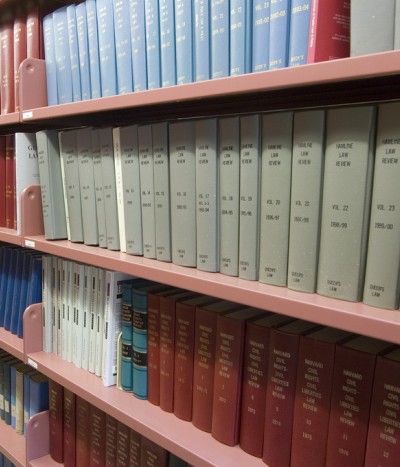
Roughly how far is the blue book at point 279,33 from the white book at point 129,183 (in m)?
0.34

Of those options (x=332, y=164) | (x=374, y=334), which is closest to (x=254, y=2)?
(x=332, y=164)

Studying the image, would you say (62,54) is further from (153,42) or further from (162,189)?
(162,189)

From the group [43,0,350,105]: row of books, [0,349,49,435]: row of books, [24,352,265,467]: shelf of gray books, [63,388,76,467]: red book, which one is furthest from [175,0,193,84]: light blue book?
[0,349,49,435]: row of books

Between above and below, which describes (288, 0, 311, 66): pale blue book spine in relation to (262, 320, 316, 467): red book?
above

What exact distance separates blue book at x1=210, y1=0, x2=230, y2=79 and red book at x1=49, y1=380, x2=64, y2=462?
100 cm

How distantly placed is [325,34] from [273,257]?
35 centimetres

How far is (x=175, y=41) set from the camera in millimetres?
828

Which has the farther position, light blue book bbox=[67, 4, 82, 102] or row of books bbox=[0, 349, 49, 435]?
row of books bbox=[0, 349, 49, 435]

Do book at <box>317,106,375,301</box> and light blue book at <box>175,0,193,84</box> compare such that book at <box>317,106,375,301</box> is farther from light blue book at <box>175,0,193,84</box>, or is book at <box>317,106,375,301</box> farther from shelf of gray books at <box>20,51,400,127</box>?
light blue book at <box>175,0,193,84</box>

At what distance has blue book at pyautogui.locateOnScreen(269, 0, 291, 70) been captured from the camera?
671 millimetres

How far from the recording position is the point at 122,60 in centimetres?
93

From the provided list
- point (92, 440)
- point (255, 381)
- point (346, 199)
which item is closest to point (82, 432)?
point (92, 440)

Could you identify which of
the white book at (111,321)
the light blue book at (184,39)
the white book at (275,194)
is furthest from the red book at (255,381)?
the light blue book at (184,39)

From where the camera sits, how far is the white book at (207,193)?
76cm
